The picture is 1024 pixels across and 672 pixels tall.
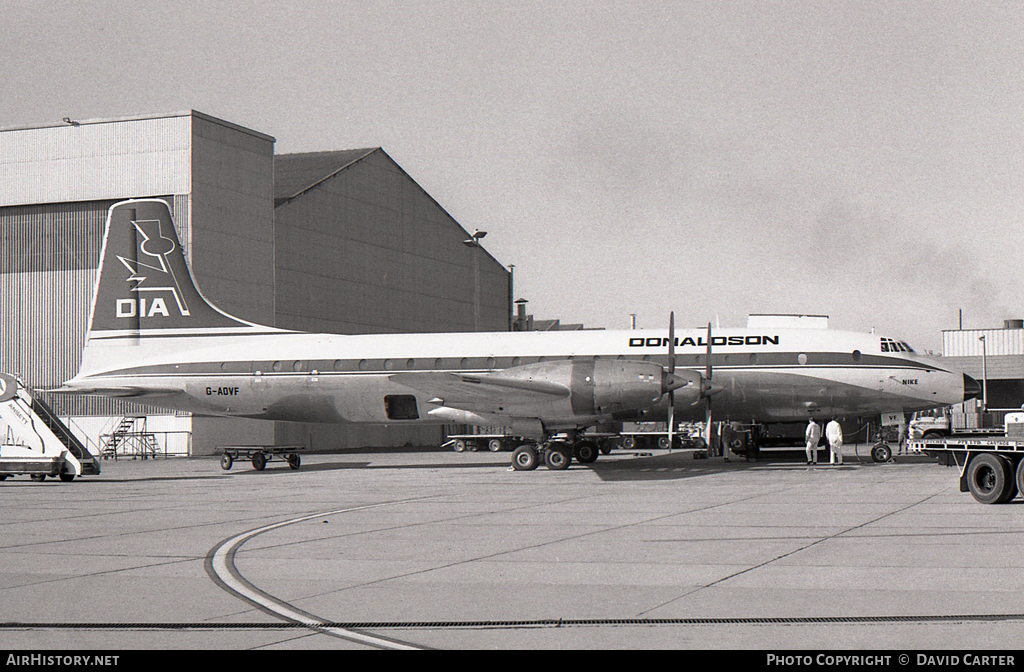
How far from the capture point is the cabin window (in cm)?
3469

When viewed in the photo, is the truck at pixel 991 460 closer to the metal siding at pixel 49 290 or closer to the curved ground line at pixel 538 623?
the curved ground line at pixel 538 623

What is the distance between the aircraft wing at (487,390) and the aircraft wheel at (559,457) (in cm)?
230

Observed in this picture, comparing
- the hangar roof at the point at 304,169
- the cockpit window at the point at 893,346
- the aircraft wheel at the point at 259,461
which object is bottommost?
the aircraft wheel at the point at 259,461

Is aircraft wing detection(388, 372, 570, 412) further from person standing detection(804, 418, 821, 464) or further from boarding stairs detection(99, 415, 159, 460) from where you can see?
boarding stairs detection(99, 415, 159, 460)

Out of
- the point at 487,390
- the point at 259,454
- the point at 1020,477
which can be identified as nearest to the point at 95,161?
the point at 259,454

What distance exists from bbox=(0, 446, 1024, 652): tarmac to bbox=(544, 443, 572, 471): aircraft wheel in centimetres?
899

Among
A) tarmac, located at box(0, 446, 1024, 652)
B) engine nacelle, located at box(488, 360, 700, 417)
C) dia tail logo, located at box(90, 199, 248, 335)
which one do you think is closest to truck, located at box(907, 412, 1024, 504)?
tarmac, located at box(0, 446, 1024, 652)

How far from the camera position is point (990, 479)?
19.0 meters

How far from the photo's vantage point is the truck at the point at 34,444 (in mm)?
29844

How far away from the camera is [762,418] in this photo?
33.8m

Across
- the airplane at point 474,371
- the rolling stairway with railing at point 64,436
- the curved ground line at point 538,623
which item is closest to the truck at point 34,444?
the rolling stairway with railing at point 64,436

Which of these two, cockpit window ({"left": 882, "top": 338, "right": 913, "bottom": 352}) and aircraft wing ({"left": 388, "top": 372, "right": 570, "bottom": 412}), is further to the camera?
cockpit window ({"left": 882, "top": 338, "right": 913, "bottom": 352})
